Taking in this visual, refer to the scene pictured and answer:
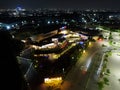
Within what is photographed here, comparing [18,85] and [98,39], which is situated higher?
[18,85]

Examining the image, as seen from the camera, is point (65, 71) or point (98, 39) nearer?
point (65, 71)

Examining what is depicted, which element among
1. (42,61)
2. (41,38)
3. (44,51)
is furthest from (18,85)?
(41,38)

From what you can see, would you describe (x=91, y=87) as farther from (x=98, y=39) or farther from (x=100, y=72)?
(x=98, y=39)

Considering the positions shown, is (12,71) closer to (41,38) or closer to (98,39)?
(41,38)

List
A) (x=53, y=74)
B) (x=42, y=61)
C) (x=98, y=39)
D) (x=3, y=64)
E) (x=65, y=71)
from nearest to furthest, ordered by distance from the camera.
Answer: (x=3, y=64) → (x=53, y=74) → (x=65, y=71) → (x=42, y=61) → (x=98, y=39)

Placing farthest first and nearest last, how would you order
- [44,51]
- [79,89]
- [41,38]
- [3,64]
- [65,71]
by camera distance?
[41,38], [44,51], [65,71], [79,89], [3,64]

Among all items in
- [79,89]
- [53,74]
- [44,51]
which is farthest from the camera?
[44,51]

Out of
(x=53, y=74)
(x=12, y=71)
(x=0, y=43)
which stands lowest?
(x=53, y=74)

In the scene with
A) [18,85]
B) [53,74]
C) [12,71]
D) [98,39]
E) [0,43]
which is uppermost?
[0,43]

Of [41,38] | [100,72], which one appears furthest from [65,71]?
[41,38]
